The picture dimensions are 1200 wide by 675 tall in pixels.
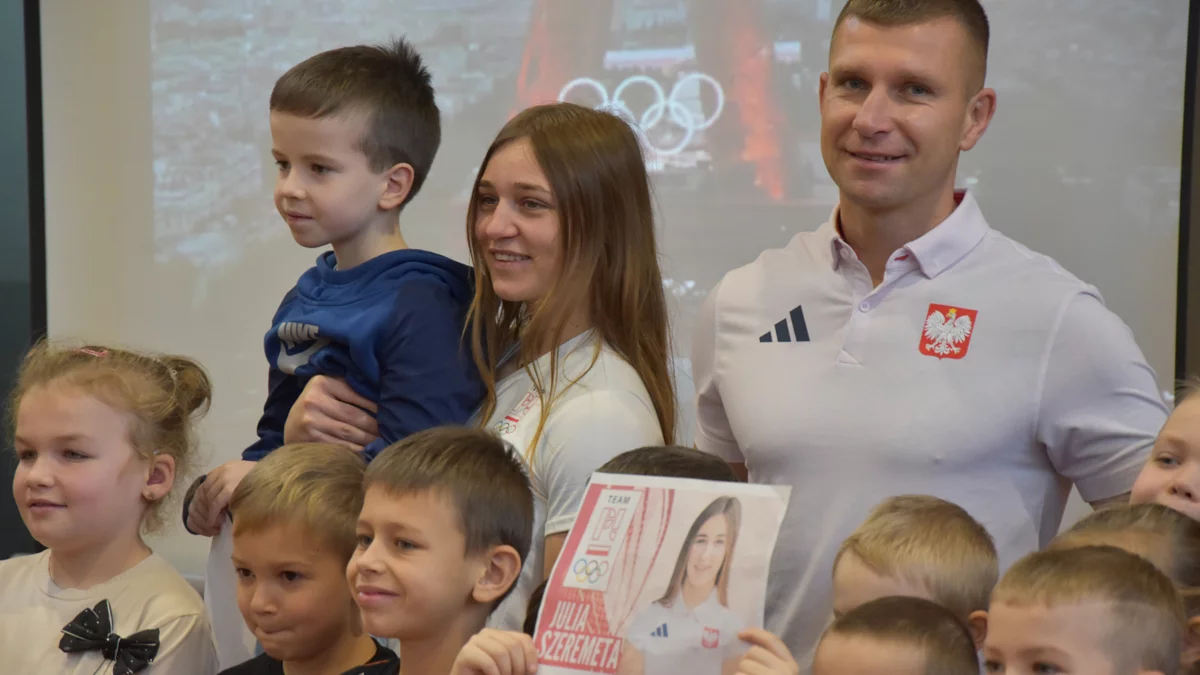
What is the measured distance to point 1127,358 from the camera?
1997 mm

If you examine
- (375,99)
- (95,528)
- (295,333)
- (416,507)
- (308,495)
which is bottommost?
(95,528)

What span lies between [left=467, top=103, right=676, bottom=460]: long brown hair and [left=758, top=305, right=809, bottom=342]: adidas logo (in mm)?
191

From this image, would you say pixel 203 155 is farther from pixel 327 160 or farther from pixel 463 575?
pixel 463 575

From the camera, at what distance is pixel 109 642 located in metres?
2.29

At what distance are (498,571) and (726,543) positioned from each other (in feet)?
1.64

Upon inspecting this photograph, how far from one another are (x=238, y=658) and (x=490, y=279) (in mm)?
863

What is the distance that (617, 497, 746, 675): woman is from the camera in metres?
1.44

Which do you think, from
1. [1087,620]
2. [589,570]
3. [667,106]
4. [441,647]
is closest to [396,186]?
[441,647]

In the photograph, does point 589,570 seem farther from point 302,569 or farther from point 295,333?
point 295,333

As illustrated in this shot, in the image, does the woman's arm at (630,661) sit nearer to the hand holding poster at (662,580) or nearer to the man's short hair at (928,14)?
the hand holding poster at (662,580)

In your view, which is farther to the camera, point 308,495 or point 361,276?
point 361,276

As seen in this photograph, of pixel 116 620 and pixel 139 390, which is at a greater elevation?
pixel 139 390

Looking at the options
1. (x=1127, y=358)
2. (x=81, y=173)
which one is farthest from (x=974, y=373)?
(x=81, y=173)

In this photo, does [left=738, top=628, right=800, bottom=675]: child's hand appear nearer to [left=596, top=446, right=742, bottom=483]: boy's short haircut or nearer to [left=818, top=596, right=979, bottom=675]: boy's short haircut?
[left=818, top=596, right=979, bottom=675]: boy's short haircut
